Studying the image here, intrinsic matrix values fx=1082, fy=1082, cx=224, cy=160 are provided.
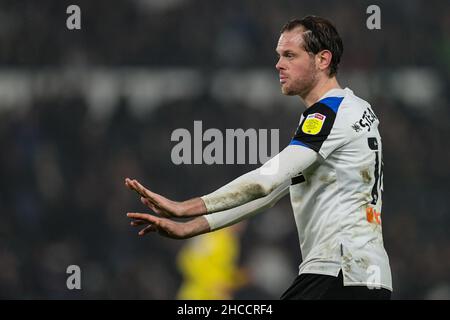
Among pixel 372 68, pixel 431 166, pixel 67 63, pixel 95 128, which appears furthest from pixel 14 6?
pixel 431 166

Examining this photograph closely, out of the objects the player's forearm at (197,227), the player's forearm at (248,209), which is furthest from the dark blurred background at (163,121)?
the player's forearm at (197,227)

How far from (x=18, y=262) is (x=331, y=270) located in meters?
6.85

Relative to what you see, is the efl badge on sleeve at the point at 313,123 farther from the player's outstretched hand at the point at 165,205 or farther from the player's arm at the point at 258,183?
the player's outstretched hand at the point at 165,205

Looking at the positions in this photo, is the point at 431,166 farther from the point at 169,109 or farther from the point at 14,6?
the point at 14,6

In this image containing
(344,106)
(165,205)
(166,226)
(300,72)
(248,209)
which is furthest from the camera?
(248,209)

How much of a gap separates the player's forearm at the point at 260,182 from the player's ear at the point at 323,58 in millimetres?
544

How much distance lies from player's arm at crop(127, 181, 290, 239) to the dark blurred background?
17.1 ft

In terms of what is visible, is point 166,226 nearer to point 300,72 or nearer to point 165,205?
point 165,205

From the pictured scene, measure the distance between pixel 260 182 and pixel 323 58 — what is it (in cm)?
76

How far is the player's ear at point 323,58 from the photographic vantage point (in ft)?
16.5

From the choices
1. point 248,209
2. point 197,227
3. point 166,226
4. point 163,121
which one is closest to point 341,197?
point 248,209

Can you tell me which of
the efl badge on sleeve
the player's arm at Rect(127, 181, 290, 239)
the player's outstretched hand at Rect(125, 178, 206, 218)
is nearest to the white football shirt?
the efl badge on sleeve

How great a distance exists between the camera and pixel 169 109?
1198 centimetres

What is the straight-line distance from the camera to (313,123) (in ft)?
15.7
